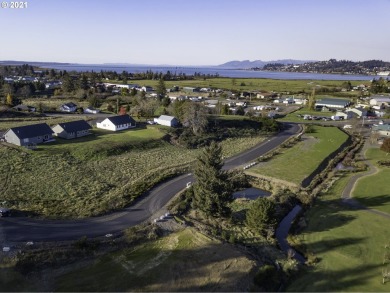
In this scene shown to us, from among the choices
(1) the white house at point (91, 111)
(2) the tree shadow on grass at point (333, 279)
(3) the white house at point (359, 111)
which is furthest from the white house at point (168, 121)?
(3) the white house at point (359, 111)

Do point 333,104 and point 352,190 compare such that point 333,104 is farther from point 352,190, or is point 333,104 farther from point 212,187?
point 212,187

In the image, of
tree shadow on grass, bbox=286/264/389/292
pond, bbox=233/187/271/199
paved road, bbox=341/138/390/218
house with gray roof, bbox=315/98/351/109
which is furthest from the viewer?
house with gray roof, bbox=315/98/351/109

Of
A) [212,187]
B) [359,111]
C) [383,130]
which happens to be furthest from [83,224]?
[359,111]

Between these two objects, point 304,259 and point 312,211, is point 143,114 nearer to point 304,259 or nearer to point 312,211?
point 312,211

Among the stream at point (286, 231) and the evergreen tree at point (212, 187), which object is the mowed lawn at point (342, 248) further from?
the evergreen tree at point (212, 187)

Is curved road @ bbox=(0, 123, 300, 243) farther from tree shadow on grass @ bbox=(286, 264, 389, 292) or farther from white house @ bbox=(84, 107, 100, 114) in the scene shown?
white house @ bbox=(84, 107, 100, 114)

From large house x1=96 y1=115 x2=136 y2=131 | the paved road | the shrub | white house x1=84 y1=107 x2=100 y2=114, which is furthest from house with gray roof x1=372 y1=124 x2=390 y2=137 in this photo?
white house x1=84 y1=107 x2=100 y2=114
